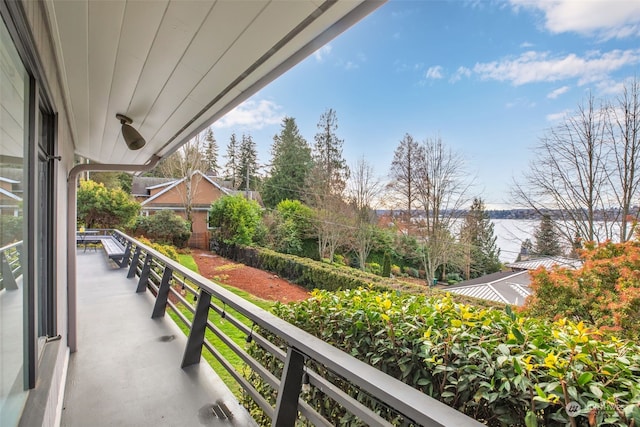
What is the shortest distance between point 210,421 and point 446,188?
1331 centimetres

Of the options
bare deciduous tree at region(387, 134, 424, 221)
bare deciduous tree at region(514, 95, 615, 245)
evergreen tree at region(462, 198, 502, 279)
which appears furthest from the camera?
bare deciduous tree at region(387, 134, 424, 221)

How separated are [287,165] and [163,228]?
14.0m

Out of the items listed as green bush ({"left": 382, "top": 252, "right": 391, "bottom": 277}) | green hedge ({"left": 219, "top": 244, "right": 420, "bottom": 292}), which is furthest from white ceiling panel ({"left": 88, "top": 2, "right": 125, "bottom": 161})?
green bush ({"left": 382, "top": 252, "right": 391, "bottom": 277})

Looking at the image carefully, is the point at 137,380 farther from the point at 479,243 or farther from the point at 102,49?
the point at 479,243

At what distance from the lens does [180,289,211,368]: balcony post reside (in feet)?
8.00

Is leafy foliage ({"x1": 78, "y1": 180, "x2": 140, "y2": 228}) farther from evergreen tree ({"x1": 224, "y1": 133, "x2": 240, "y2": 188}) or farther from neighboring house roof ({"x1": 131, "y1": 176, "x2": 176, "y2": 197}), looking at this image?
evergreen tree ({"x1": 224, "y1": 133, "x2": 240, "y2": 188})

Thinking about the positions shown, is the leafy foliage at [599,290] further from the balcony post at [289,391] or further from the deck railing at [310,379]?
the balcony post at [289,391]

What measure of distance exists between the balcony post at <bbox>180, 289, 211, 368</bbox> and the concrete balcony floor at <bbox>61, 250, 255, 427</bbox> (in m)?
0.07

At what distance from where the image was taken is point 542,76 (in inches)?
475

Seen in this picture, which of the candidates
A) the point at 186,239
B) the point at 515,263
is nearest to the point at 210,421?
the point at 515,263

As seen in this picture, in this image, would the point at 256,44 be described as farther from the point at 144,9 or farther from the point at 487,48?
the point at 487,48

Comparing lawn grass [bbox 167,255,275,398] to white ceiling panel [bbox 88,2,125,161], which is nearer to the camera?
white ceiling panel [bbox 88,2,125,161]

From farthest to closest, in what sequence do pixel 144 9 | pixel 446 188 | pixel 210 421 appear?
pixel 446 188 < pixel 210 421 < pixel 144 9

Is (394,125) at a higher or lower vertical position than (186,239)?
higher
